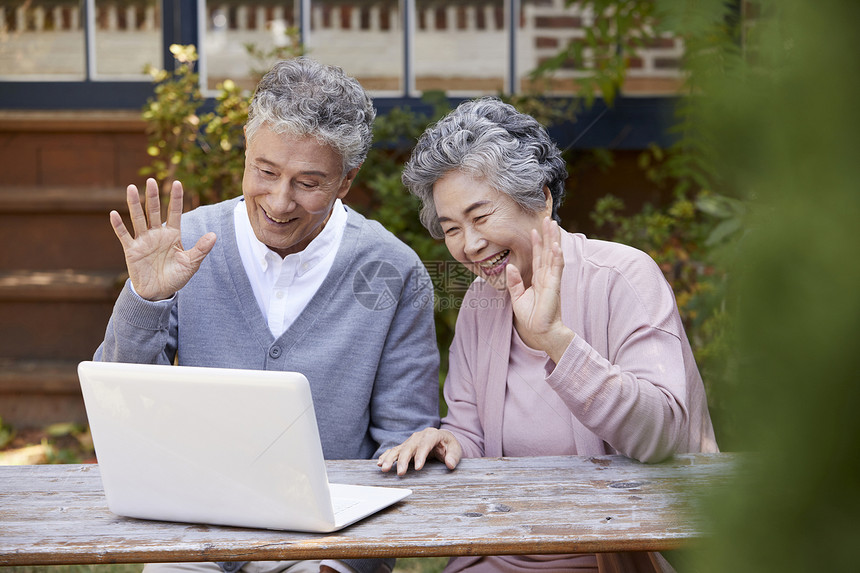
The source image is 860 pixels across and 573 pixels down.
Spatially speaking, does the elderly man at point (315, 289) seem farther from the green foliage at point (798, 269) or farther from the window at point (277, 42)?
the window at point (277, 42)

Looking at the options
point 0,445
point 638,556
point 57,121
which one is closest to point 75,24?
point 57,121

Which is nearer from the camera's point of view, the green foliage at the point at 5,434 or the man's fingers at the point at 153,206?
the man's fingers at the point at 153,206

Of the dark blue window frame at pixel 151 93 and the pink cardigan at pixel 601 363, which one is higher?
the dark blue window frame at pixel 151 93

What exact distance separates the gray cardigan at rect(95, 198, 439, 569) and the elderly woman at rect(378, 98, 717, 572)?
0.39 ft

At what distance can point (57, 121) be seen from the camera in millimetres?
4629

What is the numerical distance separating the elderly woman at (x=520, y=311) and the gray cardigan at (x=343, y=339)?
4.7 inches

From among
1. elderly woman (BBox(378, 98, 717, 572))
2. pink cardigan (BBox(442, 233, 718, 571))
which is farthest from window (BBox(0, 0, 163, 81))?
pink cardigan (BBox(442, 233, 718, 571))

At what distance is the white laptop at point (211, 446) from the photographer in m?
1.44

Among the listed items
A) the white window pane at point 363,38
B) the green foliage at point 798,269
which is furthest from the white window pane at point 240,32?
the green foliage at point 798,269

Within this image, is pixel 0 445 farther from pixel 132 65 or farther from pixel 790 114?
pixel 790 114

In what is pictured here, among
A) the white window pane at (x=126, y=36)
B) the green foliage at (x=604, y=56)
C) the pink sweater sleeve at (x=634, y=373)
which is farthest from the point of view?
the white window pane at (x=126, y=36)

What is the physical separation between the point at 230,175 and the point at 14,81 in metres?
1.52

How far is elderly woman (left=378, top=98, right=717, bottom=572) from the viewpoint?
1.95 metres

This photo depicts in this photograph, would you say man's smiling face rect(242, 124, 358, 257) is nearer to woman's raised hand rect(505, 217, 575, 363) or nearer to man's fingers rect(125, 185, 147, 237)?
man's fingers rect(125, 185, 147, 237)
